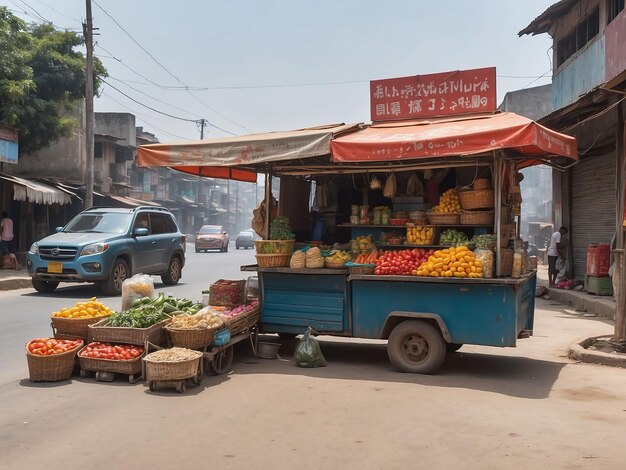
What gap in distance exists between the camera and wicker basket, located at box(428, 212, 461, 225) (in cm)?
798

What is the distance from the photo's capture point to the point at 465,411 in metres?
5.45

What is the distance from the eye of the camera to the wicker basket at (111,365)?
→ 632cm

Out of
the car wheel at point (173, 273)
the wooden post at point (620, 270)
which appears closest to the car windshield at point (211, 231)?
the car wheel at point (173, 273)

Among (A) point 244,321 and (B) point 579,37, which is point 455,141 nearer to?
(A) point 244,321

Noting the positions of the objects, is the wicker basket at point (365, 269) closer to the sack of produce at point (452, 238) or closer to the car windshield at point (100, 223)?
the sack of produce at point (452, 238)

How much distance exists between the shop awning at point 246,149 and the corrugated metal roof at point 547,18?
42.0 ft

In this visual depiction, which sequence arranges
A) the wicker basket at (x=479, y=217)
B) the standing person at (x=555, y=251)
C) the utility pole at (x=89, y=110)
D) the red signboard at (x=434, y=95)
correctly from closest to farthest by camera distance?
1. the wicker basket at (x=479, y=217)
2. the red signboard at (x=434, y=95)
3. the standing person at (x=555, y=251)
4. the utility pole at (x=89, y=110)

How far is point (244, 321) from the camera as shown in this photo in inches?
295

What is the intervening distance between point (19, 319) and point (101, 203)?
2081 centimetres

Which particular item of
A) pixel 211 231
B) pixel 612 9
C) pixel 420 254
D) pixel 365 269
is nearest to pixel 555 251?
pixel 612 9

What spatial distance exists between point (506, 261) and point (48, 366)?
17.2ft

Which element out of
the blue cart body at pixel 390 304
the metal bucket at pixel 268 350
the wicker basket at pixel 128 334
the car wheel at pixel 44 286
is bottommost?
the metal bucket at pixel 268 350

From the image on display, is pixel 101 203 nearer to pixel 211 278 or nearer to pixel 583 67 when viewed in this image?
pixel 211 278

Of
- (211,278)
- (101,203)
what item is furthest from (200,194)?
(211,278)
